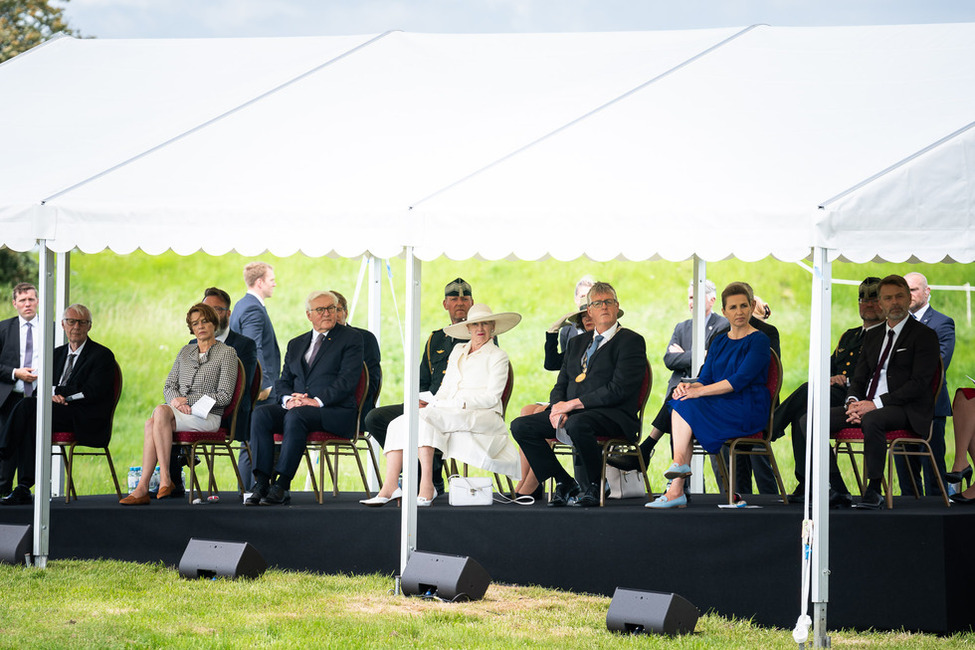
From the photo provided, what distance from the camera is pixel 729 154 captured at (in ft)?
19.4

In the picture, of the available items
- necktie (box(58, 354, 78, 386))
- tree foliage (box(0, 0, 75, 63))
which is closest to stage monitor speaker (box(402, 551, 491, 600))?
necktie (box(58, 354, 78, 386))

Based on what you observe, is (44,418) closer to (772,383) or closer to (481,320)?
(481,320)

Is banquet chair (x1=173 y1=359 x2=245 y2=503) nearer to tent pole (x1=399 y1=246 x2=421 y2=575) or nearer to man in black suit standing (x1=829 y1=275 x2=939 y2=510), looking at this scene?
tent pole (x1=399 y1=246 x2=421 y2=575)

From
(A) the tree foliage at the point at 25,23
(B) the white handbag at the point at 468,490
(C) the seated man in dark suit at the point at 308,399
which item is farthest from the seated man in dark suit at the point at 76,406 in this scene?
(A) the tree foliage at the point at 25,23

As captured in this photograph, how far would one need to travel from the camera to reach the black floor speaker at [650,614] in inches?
212

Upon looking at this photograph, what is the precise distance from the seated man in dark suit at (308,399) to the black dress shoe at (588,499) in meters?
1.66

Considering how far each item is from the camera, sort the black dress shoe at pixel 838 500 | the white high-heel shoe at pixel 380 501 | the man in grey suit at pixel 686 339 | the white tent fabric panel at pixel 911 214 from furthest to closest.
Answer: the man in grey suit at pixel 686 339 → the white high-heel shoe at pixel 380 501 → the black dress shoe at pixel 838 500 → the white tent fabric panel at pixel 911 214

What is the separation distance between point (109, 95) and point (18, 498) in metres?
2.53

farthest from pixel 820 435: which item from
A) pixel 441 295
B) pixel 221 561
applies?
pixel 441 295

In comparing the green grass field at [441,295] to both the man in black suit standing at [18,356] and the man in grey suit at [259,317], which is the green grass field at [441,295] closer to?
the man in grey suit at [259,317]

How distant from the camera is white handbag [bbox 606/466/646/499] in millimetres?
7309

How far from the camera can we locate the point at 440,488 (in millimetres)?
8086

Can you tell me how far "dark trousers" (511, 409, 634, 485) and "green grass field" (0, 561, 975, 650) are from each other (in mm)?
815

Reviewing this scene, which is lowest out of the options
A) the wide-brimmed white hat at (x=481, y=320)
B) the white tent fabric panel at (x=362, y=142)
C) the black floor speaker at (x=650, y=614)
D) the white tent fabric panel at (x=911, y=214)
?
the black floor speaker at (x=650, y=614)
